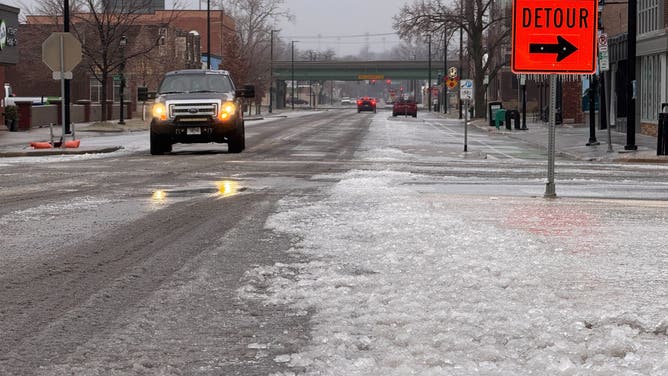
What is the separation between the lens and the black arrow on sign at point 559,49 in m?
12.4

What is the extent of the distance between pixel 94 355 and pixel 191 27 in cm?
11966

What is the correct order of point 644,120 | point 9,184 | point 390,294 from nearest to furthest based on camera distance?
point 390,294
point 9,184
point 644,120

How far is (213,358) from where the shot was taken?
4887mm

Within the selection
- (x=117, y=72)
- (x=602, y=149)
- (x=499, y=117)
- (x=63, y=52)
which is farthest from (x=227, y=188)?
(x=117, y=72)

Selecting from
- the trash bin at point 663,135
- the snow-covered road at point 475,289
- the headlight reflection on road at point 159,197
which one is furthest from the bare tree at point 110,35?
the snow-covered road at point 475,289

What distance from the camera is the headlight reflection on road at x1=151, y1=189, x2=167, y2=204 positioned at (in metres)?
12.2

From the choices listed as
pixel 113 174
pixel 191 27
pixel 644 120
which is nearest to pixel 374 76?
pixel 191 27

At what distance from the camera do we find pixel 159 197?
41.9 feet

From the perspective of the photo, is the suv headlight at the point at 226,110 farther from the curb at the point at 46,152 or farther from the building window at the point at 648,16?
the building window at the point at 648,16

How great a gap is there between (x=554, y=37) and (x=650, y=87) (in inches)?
979

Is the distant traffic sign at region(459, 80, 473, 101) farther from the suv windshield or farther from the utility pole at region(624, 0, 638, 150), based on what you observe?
the suv windshield

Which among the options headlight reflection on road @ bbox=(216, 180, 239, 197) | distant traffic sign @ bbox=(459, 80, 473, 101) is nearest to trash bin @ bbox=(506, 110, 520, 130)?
distant traffic sign @ bbox=(459, 80, 473, 101)

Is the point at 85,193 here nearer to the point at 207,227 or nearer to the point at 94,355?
the point at 207,227

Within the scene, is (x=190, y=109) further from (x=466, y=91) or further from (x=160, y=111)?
(x=466, y=91)
